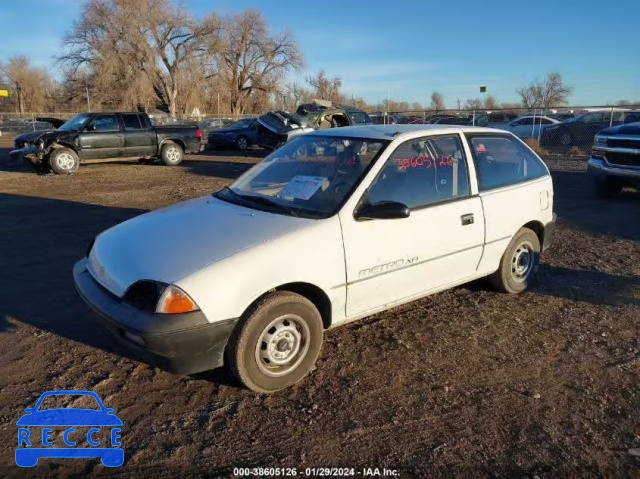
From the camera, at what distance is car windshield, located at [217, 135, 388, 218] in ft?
11.9

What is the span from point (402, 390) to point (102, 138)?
13.9 metres

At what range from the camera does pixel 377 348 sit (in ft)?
12.6

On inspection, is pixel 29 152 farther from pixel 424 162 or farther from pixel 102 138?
pixel 424 162

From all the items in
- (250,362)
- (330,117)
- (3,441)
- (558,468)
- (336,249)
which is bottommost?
(558,468)

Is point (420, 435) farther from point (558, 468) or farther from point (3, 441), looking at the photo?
point (3, 441)

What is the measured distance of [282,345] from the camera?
3230 mm

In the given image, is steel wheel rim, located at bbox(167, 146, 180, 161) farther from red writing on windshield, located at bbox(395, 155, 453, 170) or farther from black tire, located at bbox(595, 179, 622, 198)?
red writing on windshield, located at bbox(395, 155, 453, 170)

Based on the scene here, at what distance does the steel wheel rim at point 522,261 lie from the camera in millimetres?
4840

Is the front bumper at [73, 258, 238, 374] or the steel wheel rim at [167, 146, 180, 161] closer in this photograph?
the front bumper at [73, 258, 238, 374]

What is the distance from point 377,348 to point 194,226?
1.66 metres

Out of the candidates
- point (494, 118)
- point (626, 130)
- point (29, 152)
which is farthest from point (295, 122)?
point (494, 118)

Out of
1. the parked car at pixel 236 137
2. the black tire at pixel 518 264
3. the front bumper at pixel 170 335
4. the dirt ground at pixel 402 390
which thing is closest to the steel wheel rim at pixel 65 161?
the parked car at pixel 236 137

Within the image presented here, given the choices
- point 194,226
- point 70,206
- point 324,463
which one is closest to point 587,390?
point 324,463

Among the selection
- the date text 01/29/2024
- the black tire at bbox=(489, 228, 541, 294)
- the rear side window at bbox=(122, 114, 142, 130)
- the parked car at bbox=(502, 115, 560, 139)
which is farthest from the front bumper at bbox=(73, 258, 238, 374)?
the parked car at bbox=(502, 115, 560, 139)
